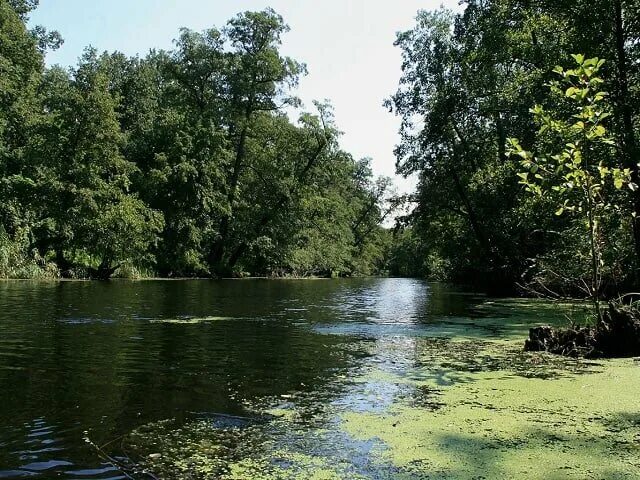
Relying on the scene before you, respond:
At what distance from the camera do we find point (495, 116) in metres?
29.0

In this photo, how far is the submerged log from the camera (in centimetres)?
922

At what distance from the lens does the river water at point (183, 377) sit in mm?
4656

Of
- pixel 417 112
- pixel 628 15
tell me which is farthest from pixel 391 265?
pixel 628 15

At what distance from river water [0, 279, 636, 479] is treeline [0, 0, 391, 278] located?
18.6 meters

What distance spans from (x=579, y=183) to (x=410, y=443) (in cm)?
556

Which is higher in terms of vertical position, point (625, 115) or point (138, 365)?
point (625, 115)

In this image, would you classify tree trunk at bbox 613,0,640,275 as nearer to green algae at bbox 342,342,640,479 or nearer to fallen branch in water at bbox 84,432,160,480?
green algae at bbox 342,342,640,479

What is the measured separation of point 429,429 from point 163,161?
39.2 m

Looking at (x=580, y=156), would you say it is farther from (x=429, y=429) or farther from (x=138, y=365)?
(x=138, y=365)

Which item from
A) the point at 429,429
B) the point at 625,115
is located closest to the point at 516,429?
the point at 429,429

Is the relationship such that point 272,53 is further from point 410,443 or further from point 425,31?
point 410,443

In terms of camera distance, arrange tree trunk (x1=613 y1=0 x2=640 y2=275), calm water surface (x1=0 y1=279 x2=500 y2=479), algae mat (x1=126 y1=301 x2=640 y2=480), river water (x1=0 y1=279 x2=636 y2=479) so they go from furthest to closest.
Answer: tree trunk (x1=613 y1=0 x2=640 y2=275) → calm water surface (x1=0 y1=279 x2=500 y2=479) → river water (x1=0 y1=279 x2=636 y2=479) → algae mat (x1=126 y1=301 x2=640 y2=480)

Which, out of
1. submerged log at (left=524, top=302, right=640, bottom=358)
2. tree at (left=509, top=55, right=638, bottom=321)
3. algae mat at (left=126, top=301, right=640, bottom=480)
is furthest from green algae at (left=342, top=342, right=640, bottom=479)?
tree at (left=509, top=55, right=638, bottom=321)

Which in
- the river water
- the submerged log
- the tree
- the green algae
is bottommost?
the river water
